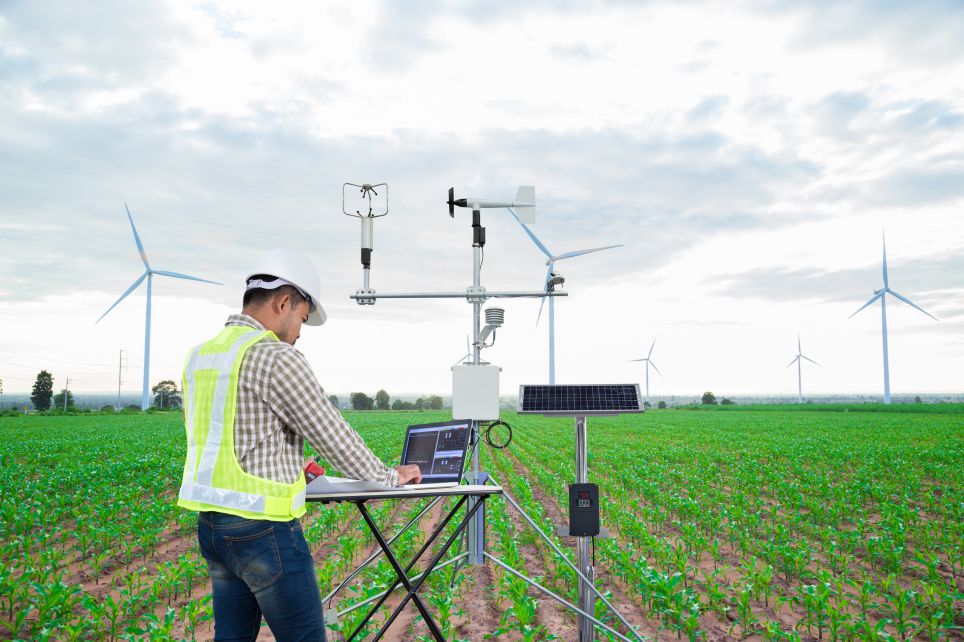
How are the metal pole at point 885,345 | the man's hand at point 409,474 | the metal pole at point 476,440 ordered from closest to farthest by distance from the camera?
the man's hand at point 409,474
the metal pole at point 476,440
the metal pole at point 885,345

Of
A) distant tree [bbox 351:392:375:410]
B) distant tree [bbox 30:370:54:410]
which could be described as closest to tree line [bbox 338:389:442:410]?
distant tree [bbox 351:392:375:410]

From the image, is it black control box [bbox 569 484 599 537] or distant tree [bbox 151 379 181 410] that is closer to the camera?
black control box [bbox 569 484 599 537]

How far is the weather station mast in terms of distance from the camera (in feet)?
16.0

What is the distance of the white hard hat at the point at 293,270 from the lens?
2844mm

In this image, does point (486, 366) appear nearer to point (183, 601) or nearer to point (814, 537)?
point (183, 601)

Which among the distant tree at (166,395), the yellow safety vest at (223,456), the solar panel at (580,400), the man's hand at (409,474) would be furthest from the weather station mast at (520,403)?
the distant tree at (166,395)

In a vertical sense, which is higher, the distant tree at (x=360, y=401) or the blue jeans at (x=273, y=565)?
the blue jeans at (x=273, y=565)

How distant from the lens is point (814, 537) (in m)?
9.28

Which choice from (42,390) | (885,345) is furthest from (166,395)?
(885,345)

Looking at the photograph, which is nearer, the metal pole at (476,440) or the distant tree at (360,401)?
the metal pole at (476,440)

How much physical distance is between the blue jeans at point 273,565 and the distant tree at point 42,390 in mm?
88598

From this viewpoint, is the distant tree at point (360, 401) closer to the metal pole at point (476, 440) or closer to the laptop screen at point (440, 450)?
the metal pole at point (476, 440)

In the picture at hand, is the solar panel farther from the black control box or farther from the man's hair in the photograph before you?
the man's hair

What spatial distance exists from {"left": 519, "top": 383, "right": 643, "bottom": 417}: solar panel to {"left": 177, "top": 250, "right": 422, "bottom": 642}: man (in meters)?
2.52
